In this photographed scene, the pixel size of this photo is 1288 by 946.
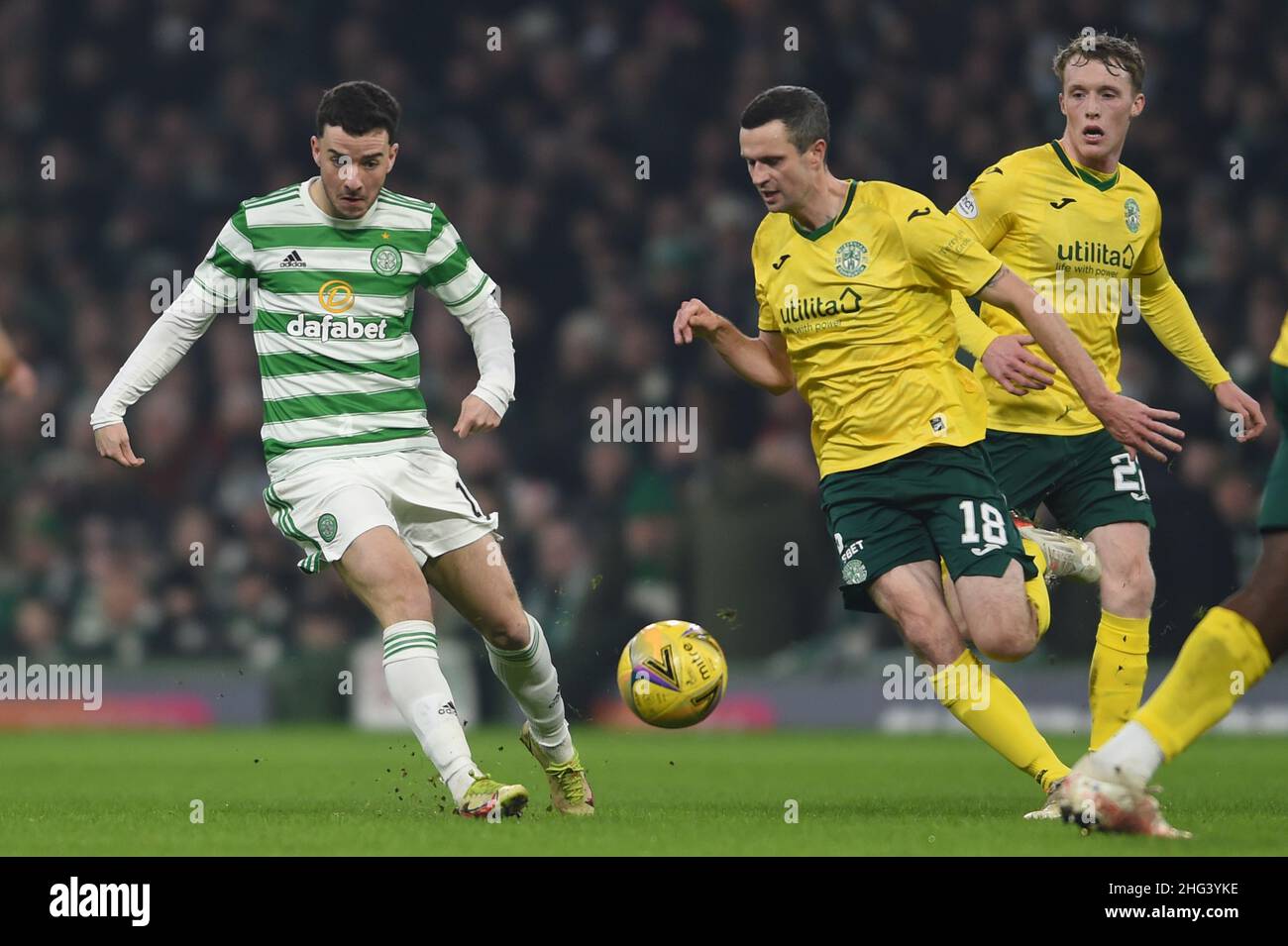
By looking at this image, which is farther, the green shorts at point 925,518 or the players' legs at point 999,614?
the green shorts at point 925,518

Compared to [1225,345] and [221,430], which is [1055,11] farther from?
[221,430]

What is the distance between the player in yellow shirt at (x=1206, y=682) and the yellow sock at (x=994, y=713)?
4.10 ft

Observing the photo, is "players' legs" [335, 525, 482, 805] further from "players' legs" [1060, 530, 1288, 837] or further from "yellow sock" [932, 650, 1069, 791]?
"players' legs" [1060, 530, 1288, 837]

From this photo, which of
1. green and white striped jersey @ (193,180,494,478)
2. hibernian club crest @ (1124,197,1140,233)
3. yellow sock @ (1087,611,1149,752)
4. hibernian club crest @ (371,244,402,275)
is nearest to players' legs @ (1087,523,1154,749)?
yellow sock @ (1087,611,1149,752)

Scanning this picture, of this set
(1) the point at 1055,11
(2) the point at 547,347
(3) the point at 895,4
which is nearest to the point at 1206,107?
(1) the point at 1055,11

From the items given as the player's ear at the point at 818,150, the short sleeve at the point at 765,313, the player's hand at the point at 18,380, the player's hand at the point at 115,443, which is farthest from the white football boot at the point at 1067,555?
the player's hand at the point at 18,380

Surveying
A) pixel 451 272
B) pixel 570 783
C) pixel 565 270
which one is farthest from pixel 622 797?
pixel 565 270

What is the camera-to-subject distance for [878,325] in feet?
22.0

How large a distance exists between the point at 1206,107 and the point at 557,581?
5.89 m

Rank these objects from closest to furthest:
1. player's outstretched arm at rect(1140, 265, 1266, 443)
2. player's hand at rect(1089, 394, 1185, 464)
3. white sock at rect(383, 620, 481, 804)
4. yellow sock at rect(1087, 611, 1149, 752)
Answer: player's hand at rect(1089, 394, 1185, 464) < white sock at rect(383, 620, 481, 804) < yellow sock at rect(1087, 611, 1149, 752) < player's outstretched arm at rect(1140, 265, 1266, 443)

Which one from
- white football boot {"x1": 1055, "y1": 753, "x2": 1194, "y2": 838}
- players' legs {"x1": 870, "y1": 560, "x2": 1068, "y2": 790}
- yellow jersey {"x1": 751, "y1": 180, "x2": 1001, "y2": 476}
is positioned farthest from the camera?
yellow jersey {"x1": 751, "y1": 180, "x2": 1001, "y2": 476}

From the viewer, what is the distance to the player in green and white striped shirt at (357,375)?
6.55 meters

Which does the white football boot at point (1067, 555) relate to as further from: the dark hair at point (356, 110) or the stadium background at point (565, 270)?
the stadium background at point (565, 270)

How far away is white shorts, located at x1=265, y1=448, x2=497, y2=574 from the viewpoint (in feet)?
21.2
